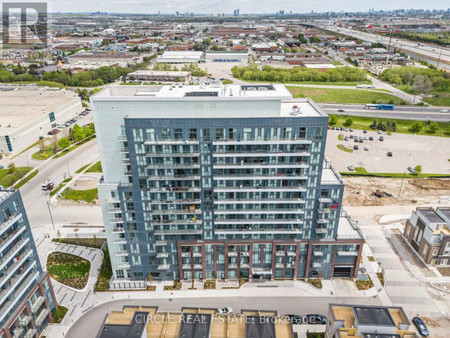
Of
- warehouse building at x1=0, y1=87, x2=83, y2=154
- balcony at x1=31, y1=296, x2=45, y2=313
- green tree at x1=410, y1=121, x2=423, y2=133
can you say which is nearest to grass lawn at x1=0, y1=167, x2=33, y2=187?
warehouse building at x1=0, y1=87, x2=83, y2=154

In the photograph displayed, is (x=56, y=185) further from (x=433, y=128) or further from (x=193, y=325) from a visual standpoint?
(x=433, y=128)

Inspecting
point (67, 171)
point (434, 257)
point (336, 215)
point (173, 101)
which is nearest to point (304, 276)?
point (336, 215)

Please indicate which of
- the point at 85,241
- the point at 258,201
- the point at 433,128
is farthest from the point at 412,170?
the point at 85,241

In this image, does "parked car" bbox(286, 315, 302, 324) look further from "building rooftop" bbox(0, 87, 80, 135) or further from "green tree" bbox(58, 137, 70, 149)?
"building rooftop" bbox(0, 87, 80, 135)

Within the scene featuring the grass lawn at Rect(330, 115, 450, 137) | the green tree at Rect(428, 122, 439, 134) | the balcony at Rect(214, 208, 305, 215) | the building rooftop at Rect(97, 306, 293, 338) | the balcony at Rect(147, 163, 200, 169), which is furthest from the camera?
the grass lawn at Rect(330, 115, 450, 137)

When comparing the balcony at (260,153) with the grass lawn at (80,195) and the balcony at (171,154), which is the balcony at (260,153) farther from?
the grass lawn at (80,195)

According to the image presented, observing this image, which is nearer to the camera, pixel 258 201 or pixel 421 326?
pixel 421 326

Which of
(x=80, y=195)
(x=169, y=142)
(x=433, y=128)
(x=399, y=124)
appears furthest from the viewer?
(x=399, y=124)
